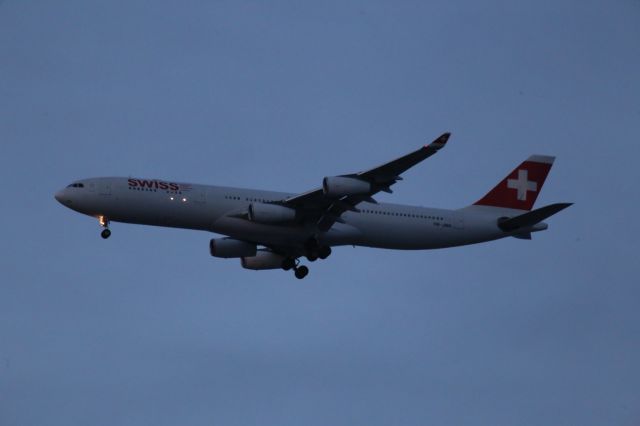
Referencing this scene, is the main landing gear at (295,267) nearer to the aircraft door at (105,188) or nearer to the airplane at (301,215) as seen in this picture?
the airplane at (301,215)

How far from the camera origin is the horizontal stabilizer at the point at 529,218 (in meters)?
53.2

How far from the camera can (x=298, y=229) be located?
174ft


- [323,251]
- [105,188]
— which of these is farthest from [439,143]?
[105,188]

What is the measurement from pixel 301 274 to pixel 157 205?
11.4 m

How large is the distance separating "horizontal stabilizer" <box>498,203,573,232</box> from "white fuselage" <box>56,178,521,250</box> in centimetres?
196

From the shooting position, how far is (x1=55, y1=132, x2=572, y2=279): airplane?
5019 centimetres

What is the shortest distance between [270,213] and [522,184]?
18.2 m

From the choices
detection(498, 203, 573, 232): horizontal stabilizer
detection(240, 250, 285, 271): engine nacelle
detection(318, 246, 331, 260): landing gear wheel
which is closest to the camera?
detection(498, 203, 573, 232): horizontal stabilizer

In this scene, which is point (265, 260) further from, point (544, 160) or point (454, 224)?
point (544, 160)

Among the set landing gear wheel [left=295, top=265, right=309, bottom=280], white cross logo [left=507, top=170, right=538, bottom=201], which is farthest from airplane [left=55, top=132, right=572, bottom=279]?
white cross logo [left=507, top=170, right=538, bottom=201]

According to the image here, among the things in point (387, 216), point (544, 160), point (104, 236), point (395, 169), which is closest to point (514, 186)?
point (544, 160)

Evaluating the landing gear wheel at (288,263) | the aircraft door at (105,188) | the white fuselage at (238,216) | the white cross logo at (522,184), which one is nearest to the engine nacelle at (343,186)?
the white fuselage at (238,216)

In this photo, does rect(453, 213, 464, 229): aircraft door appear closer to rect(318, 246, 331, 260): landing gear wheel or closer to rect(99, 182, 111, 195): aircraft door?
rect(318, 246, 331, 260): landing gear wheel

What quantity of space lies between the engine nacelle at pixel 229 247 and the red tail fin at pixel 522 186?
14051 millimetres
